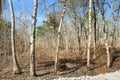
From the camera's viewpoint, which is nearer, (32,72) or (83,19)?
(32,72)

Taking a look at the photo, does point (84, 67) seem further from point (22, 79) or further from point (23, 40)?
point (23, 40)

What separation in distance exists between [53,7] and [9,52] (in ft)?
54.9

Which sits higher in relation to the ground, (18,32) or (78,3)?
(78,3)

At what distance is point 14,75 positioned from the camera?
15.7 meters

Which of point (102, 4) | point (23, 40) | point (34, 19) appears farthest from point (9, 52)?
point (34, 19)

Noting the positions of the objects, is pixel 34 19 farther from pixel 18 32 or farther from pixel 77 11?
pixel 18 32

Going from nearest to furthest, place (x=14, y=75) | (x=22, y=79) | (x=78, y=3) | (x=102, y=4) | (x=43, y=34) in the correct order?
(x=22, y=79) < (x=14, y=75) < (x=102, y=4) < (x=78, y=3) < (x=43, y=34)

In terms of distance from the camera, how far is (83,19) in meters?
29.4

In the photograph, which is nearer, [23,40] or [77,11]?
[77,11]

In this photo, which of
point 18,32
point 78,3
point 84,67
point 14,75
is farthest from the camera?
point 18,32

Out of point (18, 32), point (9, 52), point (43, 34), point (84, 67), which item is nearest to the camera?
point (84, 67)

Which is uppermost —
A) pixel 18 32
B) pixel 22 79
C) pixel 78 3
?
pixel 78 3

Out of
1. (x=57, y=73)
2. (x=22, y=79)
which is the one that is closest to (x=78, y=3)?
(x=57, y=73)

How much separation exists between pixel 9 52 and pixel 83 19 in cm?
1061
